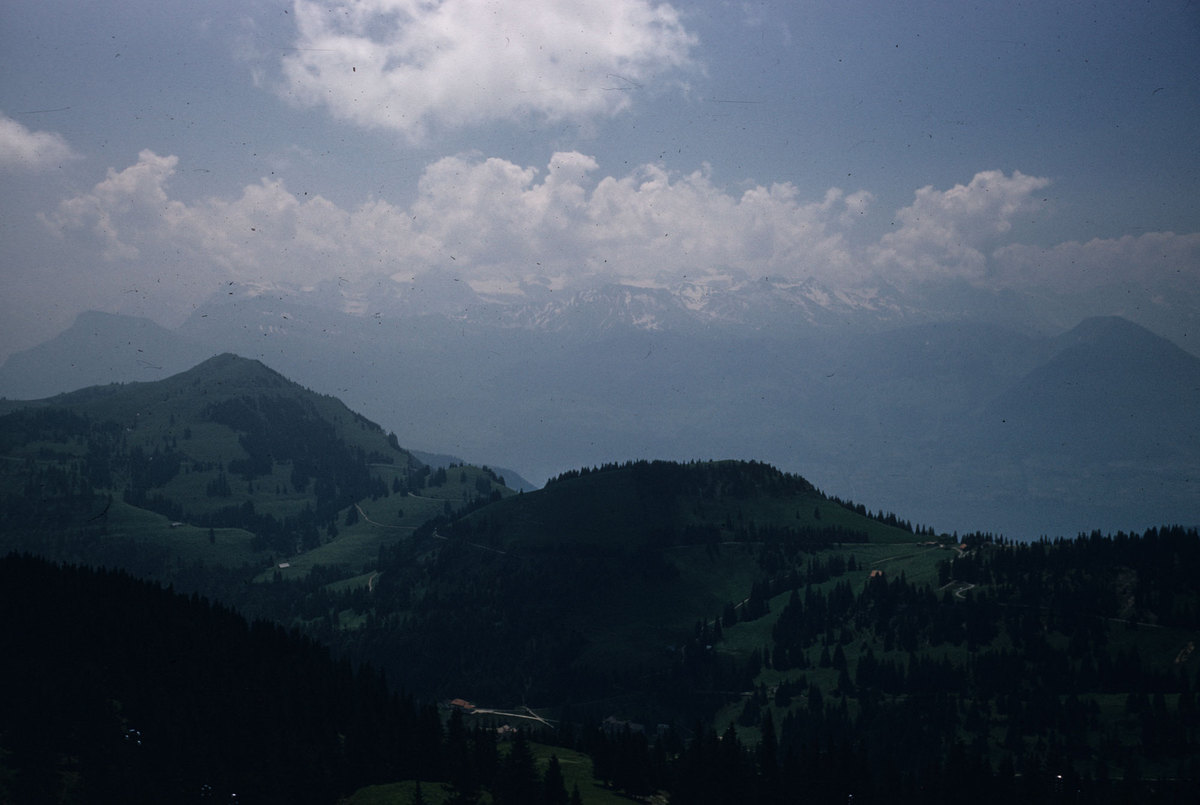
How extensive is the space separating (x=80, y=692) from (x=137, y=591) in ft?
149

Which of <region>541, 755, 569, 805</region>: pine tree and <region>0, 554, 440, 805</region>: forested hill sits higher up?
<region>0, 554, 440, 805</region>: forested hill

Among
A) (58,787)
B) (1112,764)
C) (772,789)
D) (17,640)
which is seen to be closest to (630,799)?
(772,789)

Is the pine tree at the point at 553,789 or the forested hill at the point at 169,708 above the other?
the forested hill at the point at 169,708

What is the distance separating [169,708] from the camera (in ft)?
414

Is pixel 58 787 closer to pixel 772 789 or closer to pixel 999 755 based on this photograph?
pixel 772 789

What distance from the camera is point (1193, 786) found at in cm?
15850

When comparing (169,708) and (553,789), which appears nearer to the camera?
(553,789)

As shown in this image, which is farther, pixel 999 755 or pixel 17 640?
pixel 999 755

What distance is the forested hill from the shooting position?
114m

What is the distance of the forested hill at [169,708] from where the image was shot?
11400 centimetres

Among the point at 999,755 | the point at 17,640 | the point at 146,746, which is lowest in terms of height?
the point at 999,755

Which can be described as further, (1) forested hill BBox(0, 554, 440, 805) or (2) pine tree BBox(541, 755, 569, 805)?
(2) pine tree BBox(541, 755, 569, 805)

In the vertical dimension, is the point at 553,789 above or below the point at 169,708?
below

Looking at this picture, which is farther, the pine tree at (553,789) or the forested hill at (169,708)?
the pine tree at (553,789)
